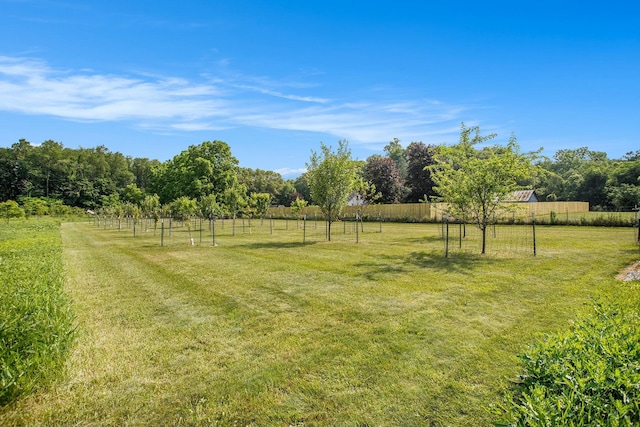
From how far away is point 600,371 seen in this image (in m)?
2.33

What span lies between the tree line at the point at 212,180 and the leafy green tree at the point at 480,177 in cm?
1555

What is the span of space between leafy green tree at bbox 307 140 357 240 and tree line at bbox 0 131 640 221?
34.1 feet

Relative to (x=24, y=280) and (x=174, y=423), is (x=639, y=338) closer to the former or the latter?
(x=174, y=423)

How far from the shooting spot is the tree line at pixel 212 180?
46.6 metres

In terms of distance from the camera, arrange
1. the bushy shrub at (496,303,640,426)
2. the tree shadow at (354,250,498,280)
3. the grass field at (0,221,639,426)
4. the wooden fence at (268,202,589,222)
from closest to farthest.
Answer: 1. the bushy shrub at (496,303,640,426)
2. the grass field at (0,221,639,426)
3. the tree shadow at (354,250,498,280)
4. the wooden fence at (268,202,589,222)

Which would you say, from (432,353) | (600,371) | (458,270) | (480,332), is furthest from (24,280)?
(458,270)

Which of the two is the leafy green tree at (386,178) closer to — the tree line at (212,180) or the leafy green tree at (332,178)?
the tree line at (212,180)

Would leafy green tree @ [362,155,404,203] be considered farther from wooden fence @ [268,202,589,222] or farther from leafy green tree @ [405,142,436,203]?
wooden fence @ [268,202,589,222]

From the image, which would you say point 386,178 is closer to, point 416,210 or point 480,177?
point 416,210

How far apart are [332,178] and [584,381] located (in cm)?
1691

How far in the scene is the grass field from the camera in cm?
345

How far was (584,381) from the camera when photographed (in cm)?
234

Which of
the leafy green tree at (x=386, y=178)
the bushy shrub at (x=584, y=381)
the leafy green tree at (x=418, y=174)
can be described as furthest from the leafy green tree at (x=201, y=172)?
the bushy shrub at (x=584, y=381)

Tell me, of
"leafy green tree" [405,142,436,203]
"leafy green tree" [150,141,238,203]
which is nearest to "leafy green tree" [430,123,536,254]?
"leafy green tree" [405,142,436,203]
